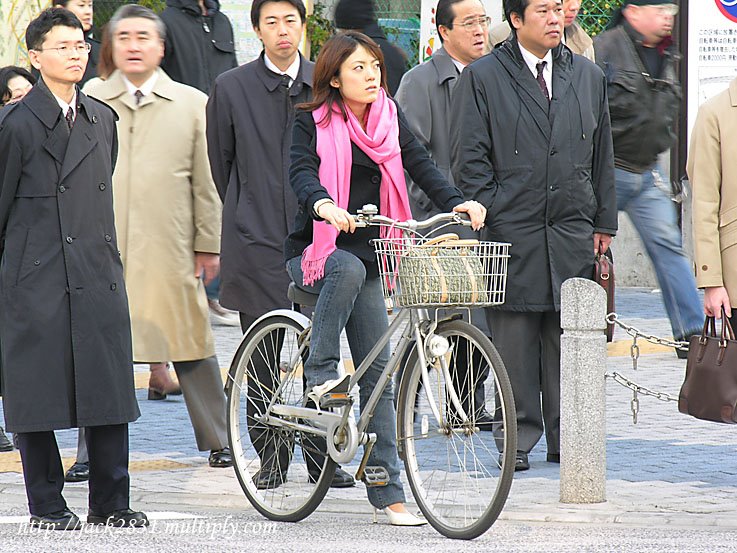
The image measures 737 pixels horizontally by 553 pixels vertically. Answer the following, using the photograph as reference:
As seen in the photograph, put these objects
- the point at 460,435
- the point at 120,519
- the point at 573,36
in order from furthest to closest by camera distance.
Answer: the point at 573,36 → the point at 120,519 → the point at 460,435

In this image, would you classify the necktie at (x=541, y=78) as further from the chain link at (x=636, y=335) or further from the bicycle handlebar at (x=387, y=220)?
the bicycle handlebar at (x=387, y=220)

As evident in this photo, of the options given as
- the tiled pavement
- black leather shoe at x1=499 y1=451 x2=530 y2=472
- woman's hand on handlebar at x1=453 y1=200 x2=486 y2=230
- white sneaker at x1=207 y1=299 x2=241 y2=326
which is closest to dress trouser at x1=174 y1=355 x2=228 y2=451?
the tiled pavement

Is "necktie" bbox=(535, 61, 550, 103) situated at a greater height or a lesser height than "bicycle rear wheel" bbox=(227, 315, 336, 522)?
greater

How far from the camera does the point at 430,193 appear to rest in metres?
6.46

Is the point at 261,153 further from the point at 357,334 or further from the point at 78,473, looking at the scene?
the point at 78,473

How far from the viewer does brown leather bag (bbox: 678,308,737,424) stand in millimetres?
6520

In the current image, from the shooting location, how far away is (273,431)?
22.8 feet

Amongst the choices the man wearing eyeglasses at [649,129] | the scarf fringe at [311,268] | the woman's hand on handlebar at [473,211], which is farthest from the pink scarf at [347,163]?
the man wearing eyeglasses at [649,129]

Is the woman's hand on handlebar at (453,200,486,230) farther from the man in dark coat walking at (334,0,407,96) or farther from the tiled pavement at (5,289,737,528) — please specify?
the man in dark coat walking at (334,0,407,96)

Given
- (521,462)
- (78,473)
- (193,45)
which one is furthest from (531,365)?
(193,45)

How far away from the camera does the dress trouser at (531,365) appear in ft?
25.4

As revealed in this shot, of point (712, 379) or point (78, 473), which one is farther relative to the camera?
point (78, 473)

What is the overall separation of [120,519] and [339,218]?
5.00 ft

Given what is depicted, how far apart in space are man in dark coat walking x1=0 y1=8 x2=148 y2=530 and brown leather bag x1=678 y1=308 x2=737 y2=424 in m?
2.29
